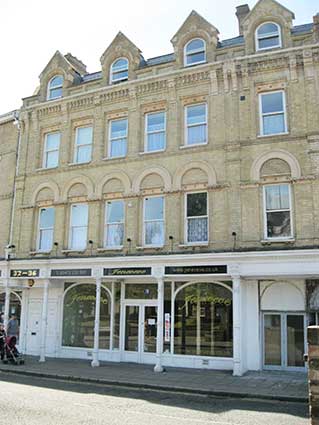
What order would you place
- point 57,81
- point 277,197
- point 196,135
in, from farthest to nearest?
point 57,81 → point 196,135 → point 277,197

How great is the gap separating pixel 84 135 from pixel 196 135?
5.51m

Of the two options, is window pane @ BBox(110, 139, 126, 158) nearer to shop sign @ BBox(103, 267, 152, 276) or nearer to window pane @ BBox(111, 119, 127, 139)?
window pane @ BBox(111, 119, 127, 139)

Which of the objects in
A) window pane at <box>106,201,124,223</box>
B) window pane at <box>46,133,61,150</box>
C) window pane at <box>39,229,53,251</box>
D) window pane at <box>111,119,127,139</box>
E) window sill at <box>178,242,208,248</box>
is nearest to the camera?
window sill at <box>178,242,208,248</box>

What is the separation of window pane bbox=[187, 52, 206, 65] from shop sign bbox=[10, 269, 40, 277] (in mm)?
10780

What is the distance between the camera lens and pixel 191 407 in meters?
9.79

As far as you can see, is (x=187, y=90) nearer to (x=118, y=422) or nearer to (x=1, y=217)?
(x=1, y=217)

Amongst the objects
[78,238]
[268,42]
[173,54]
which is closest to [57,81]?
[173,54]

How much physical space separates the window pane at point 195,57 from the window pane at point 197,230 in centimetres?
665

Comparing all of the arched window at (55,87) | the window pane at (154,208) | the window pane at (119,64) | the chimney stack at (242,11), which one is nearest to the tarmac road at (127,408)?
the window pane at (154,208)

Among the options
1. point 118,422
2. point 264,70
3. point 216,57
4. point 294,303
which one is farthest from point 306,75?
point 118,422

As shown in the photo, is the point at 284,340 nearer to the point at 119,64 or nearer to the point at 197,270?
the point at 197,270

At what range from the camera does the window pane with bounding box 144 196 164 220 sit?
17.0m

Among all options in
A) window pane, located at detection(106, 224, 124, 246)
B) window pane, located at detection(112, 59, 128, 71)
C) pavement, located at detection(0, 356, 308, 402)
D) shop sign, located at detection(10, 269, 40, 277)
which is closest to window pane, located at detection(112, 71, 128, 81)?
window pane, located at detection(112, 59, 128, 71)

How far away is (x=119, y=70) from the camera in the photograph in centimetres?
1928
